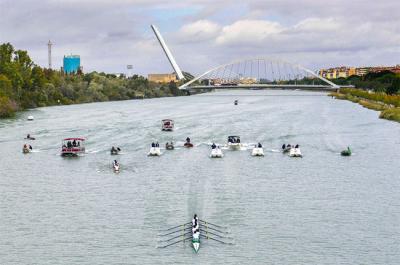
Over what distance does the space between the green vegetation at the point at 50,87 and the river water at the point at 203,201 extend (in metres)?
39.9

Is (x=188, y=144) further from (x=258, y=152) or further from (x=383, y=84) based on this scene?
(x=383, y=84)

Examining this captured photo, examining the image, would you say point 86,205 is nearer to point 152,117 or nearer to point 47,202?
point 47,202

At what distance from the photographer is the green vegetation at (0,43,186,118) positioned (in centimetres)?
9962

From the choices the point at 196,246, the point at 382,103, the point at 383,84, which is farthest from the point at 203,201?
the point at 383,84

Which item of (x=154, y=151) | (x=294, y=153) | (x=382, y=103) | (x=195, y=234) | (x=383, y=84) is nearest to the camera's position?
(x=195, y=234)

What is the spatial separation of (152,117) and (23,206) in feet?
190

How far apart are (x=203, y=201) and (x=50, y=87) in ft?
296

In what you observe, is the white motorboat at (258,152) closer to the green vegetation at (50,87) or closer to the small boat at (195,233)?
the small boat at (195,233)

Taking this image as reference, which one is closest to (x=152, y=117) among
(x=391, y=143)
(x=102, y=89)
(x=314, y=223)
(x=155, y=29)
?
(x=391, y=143)

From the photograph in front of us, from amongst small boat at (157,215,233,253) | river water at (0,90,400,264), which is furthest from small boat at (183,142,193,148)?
small boat at (157,215,233,253)

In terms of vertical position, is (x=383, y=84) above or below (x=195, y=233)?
above

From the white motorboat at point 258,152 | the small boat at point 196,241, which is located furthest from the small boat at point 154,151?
the small boat at point 196,241

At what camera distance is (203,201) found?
3375 centimetres

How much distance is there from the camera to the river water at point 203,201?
2552cm
